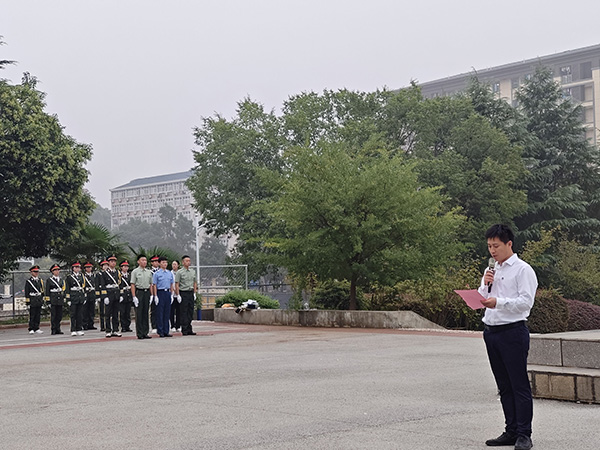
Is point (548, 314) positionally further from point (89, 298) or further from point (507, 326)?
point (507, 326)

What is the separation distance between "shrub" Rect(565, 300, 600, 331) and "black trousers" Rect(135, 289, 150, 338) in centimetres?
1332

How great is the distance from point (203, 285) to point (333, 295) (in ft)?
50.7

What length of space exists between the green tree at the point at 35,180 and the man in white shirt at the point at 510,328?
24.1m

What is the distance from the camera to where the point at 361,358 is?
574 inches

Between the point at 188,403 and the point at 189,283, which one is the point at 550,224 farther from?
the point at 188,403

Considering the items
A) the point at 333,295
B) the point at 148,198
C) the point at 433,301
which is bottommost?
the point at 433,301

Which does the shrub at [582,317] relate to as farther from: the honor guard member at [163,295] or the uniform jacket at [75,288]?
the uniform jacket at [75,288]

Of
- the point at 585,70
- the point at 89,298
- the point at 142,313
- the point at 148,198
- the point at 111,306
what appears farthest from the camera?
the point at 148,198

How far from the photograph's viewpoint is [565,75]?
4673 inches

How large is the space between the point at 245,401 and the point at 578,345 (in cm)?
373

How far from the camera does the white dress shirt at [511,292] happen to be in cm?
711

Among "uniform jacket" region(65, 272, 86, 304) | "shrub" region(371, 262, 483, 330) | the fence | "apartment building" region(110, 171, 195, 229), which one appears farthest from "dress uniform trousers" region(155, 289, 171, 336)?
"apartment building" region(110, 171, 195, 229)

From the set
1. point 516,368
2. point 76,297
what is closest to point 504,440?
point 516,368

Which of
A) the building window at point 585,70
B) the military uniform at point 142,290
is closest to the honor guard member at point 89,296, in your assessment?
the military uniform at point 142,290
